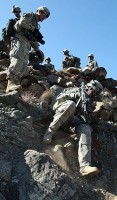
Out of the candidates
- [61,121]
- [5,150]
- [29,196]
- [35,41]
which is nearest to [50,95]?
[35,41]

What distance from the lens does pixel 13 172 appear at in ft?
26.3

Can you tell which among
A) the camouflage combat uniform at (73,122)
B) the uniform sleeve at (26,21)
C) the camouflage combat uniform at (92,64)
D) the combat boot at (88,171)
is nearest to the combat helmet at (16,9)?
the uniform sleeve at (26,21)

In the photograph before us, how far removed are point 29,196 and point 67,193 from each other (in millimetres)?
823

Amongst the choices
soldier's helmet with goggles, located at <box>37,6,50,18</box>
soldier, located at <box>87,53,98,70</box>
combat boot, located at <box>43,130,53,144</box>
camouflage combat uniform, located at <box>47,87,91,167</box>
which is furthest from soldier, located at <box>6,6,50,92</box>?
soldier, located at <box>87,53,98,70</box>

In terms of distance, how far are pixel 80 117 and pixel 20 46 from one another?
9.47ft

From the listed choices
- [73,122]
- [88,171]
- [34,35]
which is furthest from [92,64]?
[88,171]

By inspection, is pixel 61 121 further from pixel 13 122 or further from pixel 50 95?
pixel 50 95

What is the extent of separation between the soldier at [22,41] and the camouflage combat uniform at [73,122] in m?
1.66

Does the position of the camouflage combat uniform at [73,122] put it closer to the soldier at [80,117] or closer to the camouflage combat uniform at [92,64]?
the soldier at [80,117]

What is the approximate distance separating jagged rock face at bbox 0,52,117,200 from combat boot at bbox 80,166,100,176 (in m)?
0.18

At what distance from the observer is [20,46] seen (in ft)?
36.2

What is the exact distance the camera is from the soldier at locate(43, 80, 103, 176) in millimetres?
8984

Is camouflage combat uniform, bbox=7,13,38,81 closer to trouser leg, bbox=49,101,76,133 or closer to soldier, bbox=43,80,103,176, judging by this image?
soldier, bbox=43,80,103,176

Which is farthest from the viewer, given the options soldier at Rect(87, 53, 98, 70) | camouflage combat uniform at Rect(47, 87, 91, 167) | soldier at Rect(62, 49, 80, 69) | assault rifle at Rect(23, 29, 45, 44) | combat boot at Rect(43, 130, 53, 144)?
soldier at Rect(62, 49, 80, 69)
